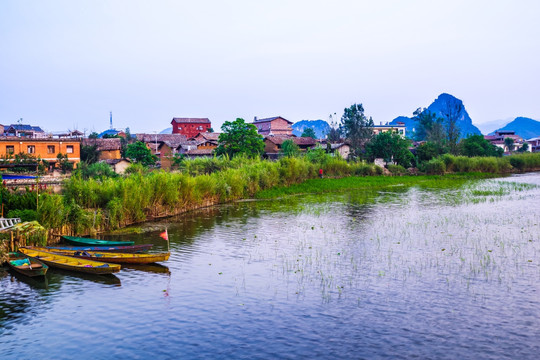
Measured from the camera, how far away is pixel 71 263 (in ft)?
62.4

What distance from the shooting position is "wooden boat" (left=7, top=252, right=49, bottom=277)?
18.0 m

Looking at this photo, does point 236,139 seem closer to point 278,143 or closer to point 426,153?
point 278,143

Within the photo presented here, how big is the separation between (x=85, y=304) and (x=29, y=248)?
6.21 metres

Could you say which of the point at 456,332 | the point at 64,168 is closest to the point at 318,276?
A: the point at 456,332

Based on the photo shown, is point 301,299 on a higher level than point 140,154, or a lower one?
lower

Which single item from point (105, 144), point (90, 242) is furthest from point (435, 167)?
point (90, 242)

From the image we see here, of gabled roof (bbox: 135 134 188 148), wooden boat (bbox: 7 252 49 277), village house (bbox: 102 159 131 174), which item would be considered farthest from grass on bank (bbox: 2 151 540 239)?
gabled roof (bbox: 135 134 188 148)

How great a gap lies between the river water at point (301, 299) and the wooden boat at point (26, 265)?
16.0 inches

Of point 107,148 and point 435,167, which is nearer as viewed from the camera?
point 435,167

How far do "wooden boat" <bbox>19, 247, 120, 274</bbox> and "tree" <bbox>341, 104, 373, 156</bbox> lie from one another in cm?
6193

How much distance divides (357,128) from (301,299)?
215 feet

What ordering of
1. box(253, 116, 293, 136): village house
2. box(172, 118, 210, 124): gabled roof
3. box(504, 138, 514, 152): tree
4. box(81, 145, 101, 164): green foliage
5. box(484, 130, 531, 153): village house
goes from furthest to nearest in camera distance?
box(172, 118, 210, 124): gabled roof → box(484, 130, 531, 153): village house → box(504, 138, 514, 152): tree → box(253, 116, 293, 136): village house → box(81, 145, 101, 164): green foliage

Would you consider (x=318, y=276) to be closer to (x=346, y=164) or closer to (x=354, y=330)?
(x=354, y=330)

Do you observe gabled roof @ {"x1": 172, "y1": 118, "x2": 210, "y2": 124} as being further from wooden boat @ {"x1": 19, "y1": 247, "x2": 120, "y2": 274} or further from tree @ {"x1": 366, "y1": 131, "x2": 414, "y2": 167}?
wooden boat @ {"x1": 19, "y1": 247, "x2": 120, "y2": 274}
